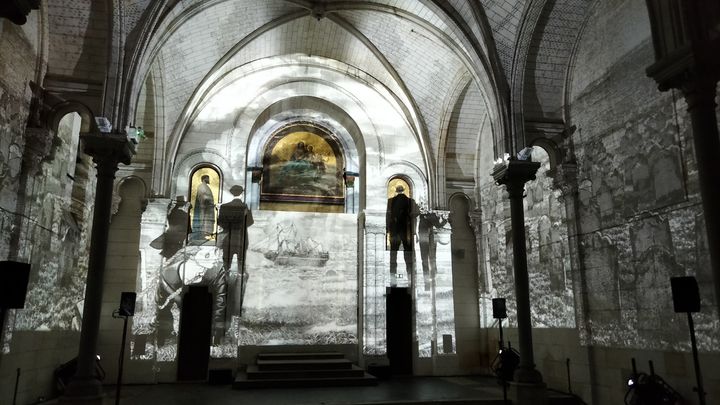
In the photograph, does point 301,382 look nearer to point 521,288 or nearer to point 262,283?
point 262,283

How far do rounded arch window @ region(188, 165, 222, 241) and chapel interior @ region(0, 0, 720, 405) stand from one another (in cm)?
6

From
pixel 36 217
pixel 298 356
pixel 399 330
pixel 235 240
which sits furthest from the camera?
pixel 399 330

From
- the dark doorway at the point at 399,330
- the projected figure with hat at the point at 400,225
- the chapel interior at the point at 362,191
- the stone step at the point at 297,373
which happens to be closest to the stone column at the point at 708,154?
the chapel interior at the point at 362,191

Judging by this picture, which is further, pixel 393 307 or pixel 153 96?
pixel 393 307

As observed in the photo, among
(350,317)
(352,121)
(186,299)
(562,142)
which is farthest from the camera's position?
(352,121)

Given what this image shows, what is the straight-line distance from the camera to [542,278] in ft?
38.4

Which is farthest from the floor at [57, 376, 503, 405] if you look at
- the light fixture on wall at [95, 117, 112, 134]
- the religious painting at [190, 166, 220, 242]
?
the light fixture on wall at [95, 117, 112, 134]

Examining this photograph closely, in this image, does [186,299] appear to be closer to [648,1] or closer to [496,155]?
[496,155]

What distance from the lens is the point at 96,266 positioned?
8867 mm

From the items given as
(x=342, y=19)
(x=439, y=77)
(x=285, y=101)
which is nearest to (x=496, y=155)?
(x=439, y=77)

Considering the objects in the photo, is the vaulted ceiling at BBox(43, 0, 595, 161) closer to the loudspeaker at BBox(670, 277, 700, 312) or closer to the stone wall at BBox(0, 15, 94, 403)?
the stone wall at BBox(0, 15, 94, 403)

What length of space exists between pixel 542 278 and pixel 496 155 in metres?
2.95

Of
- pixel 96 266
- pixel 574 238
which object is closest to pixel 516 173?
pixel 574 238

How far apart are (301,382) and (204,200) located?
5616 millimetres
